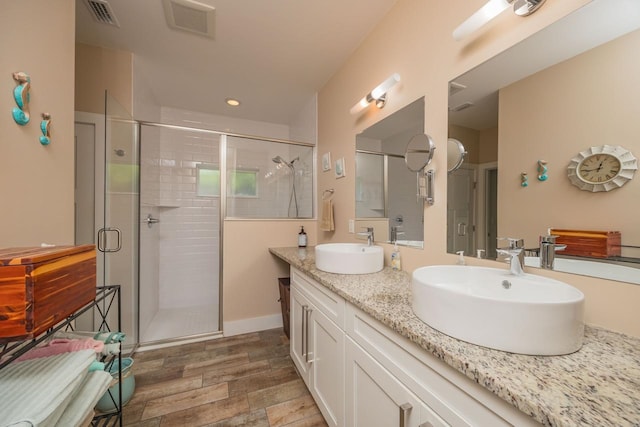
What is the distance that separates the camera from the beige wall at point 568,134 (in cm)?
67

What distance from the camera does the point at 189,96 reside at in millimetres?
2617

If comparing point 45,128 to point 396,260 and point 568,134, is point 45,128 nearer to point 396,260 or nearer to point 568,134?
point 396,260

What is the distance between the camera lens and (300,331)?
161 centimetres

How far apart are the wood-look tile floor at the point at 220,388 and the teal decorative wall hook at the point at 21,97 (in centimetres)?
153

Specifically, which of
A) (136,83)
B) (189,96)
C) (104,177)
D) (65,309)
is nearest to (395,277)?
(65,309)

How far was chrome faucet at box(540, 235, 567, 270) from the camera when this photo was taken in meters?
0.81

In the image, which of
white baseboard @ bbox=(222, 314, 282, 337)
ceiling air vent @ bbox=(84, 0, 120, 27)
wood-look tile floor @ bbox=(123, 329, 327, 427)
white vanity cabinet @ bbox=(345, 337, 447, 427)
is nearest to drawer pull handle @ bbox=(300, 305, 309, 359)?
wood-look tile floor @ bbox=(123, 329, 327, 427)

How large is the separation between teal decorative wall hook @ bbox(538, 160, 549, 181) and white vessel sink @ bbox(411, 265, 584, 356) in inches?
14.2

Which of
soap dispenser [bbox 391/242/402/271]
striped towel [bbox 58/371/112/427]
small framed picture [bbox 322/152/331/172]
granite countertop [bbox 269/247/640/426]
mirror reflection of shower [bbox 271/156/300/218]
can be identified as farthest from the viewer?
mirror reflection of shower [bbox 271/156/300/218]

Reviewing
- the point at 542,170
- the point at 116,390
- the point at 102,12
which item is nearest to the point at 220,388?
the point at 116,390

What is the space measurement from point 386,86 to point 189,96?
7.31 ft

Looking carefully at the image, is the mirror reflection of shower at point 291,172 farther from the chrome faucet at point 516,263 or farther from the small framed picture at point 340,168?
the chrome faucet at point 516,263

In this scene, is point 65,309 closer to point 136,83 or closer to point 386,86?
point 386,86

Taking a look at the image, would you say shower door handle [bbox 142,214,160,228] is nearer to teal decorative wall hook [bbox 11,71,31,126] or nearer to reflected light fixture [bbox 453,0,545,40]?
teal decorative wall hook [bbox 11,71,31,126]
